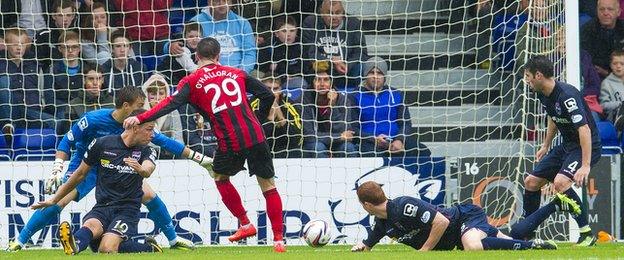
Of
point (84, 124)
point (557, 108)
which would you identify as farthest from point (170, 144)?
point (557, 108)

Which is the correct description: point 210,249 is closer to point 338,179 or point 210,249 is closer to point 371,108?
point 338,179

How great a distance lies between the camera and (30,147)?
14609mm

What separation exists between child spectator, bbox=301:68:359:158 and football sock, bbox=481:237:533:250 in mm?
3957

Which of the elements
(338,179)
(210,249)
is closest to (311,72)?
(338,179)

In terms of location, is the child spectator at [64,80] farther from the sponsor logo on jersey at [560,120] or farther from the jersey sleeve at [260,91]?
the sponsor logo on jersey at [560,120]

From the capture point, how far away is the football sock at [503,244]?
1092 centimetres

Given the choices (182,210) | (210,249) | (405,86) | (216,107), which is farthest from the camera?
(405,86)

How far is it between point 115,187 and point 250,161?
48.6 inches

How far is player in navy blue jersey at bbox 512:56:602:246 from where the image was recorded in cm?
1174

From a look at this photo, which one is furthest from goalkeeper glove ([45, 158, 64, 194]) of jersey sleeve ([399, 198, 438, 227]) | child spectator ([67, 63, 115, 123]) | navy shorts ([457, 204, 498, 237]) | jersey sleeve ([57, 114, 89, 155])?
navy shorts ([457, 204, 498, 237])

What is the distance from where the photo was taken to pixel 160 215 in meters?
12.6

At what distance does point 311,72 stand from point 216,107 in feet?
13.6

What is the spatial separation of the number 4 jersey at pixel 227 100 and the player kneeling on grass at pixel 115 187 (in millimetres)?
546

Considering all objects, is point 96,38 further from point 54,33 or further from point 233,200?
point 233,200
